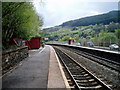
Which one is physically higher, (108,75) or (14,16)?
(14,16)

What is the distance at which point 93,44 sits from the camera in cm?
3469

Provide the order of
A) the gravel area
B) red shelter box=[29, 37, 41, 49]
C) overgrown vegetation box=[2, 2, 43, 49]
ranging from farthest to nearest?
red shelter box=[29, 37, 41, 49]
overgrown vegetation box=[2, 2, 43, 49]
the gravel area

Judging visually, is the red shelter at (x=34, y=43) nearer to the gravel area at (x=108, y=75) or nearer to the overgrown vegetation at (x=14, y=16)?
the overgrown vegetation at (x=14, y=16)

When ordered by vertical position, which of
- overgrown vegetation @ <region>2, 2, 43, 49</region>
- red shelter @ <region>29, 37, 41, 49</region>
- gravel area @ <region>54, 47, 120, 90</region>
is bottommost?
gravel area @ <region>54, 47, 120, 90</region>

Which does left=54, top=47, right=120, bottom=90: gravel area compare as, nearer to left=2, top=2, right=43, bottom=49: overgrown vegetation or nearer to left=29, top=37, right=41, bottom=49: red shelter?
left=2, top=2, right=43, bottom=49: overgrown vegetation

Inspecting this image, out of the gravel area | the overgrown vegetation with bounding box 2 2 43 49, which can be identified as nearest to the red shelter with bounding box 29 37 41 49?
the overgrown vegetation with bounding box 2 2 43 49

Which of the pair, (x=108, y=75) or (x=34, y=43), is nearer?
(x=108, y=75)

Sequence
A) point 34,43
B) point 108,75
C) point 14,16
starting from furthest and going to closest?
point 34,43
point 14,16
point 108,75

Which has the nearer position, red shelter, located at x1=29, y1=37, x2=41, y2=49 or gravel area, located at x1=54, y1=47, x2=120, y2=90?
gravel area, located at x1=54, y1=47, x2=120, y2=90

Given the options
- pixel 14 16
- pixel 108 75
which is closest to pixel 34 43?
pixel 14 16

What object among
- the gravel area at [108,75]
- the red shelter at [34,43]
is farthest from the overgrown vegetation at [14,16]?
the red shelter at [34,43]

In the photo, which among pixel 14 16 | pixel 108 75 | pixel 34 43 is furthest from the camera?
pixel 34 43

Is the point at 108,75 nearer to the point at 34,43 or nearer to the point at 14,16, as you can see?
the point at 14,16

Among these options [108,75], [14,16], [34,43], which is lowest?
[108,75]
